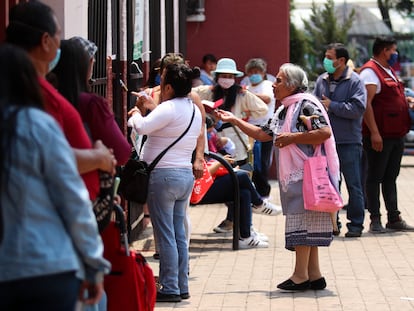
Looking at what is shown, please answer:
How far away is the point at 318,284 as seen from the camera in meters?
8.16

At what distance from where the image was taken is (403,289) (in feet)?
27.1

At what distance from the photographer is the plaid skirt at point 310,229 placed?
7.92 m

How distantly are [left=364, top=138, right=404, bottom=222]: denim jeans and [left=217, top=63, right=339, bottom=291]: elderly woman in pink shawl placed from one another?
11.5ft

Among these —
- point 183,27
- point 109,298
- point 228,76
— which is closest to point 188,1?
point 183,27

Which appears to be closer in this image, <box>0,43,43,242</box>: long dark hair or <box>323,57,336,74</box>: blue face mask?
<box>0,43,43,242</box>: long dark hair

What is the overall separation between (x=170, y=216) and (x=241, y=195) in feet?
9.63

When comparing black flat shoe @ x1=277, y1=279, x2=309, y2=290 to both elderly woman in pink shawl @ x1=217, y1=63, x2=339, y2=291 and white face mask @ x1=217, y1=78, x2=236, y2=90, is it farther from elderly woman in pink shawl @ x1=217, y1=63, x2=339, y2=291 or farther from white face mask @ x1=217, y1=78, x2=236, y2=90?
white face mask @ x1=217, y1=78, x2=236, y2=90

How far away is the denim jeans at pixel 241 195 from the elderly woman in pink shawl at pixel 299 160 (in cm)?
210

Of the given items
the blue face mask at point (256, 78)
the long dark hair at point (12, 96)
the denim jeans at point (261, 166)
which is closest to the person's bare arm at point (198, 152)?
the long dark hair at point (12, 96)

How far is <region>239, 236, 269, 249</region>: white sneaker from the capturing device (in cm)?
1038

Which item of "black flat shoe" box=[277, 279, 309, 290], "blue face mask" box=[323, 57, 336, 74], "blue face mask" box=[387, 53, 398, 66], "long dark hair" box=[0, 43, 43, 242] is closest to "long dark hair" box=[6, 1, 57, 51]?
"long dark hair" box=[0, 43, 43, 242]

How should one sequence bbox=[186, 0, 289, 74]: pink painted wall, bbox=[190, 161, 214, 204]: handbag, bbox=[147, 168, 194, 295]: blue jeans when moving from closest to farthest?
bbox=[147, 168, 194, 295]: blue jeans, bbox=[190, 161, 214, 204]: handbag, bbox=[186, 0, 289, 74]: pink painted wall

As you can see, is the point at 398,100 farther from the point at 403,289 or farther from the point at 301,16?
the point at 301,16

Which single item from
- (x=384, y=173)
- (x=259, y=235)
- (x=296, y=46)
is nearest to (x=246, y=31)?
(x=384, y=173)
